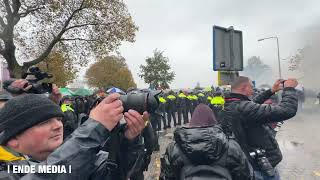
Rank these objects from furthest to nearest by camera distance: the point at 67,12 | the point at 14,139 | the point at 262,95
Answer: the point at 67,12, the point at 262,95, the point at 14,139

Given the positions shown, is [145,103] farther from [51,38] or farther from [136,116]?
[51,38]

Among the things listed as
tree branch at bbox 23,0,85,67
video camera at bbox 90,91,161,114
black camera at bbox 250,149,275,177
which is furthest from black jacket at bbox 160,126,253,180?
tree branch at bbox 23,0,85,67

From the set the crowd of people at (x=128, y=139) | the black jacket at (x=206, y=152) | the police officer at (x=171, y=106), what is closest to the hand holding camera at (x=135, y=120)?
the crowd of people at (x=128, y=139)

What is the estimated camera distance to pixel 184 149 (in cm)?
325

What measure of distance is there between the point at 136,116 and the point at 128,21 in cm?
2168

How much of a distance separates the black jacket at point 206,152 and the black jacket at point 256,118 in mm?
917

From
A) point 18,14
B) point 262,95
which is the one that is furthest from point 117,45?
point 262,95

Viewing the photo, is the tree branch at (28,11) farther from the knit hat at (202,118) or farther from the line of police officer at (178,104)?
the knit hat at (202,118)

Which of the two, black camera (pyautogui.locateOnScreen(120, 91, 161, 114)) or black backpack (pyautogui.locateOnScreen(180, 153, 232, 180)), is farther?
black backpack (pyautogui.locateOnScreen(180, 153, 232, 180))

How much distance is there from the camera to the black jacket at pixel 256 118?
4188 mm

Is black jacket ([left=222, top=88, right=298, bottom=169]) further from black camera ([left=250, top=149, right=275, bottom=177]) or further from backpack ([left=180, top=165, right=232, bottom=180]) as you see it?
backpack ([left=180, top=165, right=232, bottom=180])

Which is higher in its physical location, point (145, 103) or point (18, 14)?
point (18, 14)

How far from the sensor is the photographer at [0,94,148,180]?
1764 mm

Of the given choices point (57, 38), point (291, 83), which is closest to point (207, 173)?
point (291, 83)
